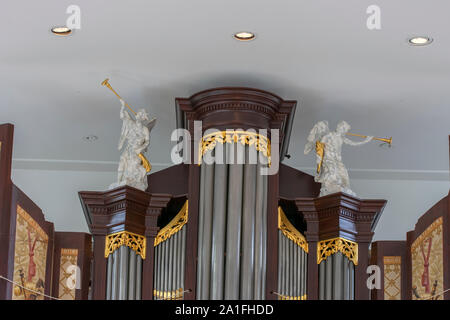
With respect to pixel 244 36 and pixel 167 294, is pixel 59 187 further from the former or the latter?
Result: pixel 244 36

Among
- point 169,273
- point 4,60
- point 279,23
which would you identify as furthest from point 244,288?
point 4,60

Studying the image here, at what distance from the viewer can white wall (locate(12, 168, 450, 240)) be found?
1073 centimetres

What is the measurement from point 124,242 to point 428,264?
2.31 m

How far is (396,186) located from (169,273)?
10.9ft

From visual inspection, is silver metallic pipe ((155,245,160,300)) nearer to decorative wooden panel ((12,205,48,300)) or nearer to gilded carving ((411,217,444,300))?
decorative wooden panel ((12,205,48,300))

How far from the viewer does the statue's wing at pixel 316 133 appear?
9008mm

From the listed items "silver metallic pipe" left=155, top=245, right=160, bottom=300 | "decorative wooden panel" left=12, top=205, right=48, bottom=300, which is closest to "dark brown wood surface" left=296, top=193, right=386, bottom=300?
"silver metallic pipe" left=155, top=245, right=160, bottom=300

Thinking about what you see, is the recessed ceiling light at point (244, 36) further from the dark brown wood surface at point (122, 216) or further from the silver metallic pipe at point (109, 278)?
the silver metallic pipe at point (109, 278)

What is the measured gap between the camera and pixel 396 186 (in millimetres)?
10953

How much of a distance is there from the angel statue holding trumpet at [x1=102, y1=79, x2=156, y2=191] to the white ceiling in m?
0.23

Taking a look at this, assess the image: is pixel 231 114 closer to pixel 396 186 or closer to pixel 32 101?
pixel 32 101

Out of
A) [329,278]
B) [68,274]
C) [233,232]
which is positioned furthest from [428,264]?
[68,274]

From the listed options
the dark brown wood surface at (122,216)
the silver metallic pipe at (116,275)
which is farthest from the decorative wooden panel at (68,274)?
the silver metallic pipe at (116,275)

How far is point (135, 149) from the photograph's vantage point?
29.2ft
